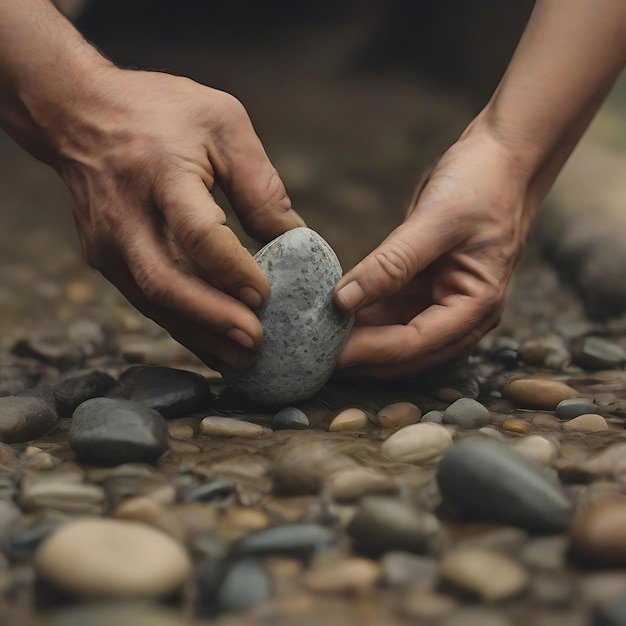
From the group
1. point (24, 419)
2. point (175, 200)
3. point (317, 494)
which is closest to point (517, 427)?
point (317, 494)

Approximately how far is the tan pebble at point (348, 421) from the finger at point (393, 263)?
7.4 inches

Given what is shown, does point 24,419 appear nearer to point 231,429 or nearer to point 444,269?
point 231,429

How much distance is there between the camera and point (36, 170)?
3.73 metres

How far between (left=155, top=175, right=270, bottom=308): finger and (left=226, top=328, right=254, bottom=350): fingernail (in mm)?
60

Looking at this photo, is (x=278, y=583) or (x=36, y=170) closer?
(x=278, y=583)

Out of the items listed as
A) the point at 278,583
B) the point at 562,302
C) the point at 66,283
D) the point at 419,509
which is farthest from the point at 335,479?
the point at 66,283

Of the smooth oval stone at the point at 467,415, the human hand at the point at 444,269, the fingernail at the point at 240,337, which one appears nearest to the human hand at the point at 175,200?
the fingernail at the point at 240,337

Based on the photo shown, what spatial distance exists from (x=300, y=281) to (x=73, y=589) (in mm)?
705

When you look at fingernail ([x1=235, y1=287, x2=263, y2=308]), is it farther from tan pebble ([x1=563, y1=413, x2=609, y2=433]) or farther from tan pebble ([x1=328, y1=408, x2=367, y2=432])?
tan pebble ([x1=563, y1=413, x2=609, y2=433])

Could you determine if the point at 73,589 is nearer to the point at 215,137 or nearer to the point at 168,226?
the point at 168,226

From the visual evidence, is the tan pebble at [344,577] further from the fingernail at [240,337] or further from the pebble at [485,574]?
the fingernail at [240,337]

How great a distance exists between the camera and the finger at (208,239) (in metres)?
1.28

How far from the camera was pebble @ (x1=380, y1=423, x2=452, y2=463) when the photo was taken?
3.85 feet

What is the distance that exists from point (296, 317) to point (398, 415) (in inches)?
10.3
